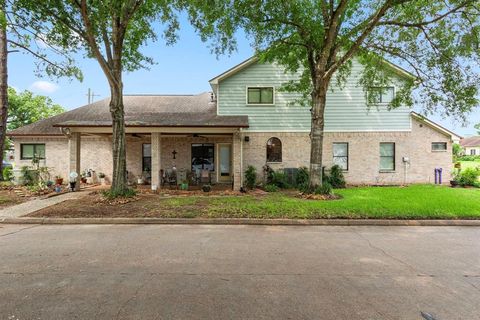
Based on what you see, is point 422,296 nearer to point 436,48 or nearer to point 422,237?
point 422,237

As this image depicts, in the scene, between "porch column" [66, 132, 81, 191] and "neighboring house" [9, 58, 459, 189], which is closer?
"porch column" [66, 132, 81, 191]

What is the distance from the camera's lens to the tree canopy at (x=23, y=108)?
29.4 m

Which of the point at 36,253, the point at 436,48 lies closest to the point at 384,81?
the point at 436,48

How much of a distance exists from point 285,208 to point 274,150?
6756 mm

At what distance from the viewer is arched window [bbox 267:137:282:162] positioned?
14.8 meters

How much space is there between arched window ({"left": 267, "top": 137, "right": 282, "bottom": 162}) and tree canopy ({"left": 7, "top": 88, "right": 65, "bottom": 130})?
101 ft

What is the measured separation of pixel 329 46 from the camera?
10289 millimetres

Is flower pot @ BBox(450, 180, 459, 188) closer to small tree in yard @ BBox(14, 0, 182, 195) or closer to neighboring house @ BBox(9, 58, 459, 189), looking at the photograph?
neighboring house @ BBox(9, 58, 459, 189)

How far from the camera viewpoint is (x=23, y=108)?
29.9 metres

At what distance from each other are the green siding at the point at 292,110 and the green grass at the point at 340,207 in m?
5.85

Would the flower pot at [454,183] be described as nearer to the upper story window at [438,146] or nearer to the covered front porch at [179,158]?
the upper story window at [438,146]

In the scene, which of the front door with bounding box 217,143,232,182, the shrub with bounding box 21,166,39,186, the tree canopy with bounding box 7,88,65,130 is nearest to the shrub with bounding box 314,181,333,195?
the front door with bounding box 217,143,232,182

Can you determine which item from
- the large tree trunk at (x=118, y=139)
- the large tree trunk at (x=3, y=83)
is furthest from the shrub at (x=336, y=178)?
the large tree trunk at (x=3, y=83)

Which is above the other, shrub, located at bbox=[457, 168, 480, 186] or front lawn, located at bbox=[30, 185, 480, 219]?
shrub, located at bbox=[457, 168, 480, 186]
